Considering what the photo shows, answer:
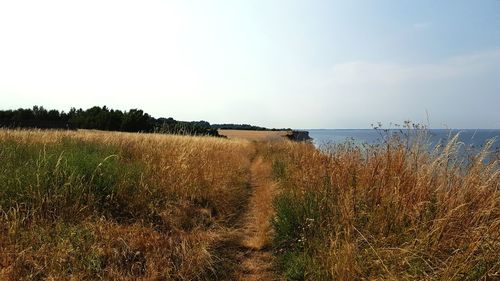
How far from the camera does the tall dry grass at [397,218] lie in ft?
10.9

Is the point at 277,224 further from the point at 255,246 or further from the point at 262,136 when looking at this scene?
the point at 262,136

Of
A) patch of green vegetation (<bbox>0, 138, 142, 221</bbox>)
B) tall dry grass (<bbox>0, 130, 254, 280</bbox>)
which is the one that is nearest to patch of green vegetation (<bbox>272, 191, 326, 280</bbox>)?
tall dry grass (<bbox>0, 130, 254, 280</bbox>)

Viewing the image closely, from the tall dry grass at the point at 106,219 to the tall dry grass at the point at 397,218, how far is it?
1177mm

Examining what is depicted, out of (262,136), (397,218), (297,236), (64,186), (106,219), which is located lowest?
(262,136)

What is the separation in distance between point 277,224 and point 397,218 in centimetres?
182

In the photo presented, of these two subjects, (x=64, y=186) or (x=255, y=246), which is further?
(x=255, y=246)

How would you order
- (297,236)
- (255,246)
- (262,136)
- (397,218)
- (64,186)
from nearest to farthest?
(397,218) → (297,236) → (64,186) → (255,246) → (262,136)

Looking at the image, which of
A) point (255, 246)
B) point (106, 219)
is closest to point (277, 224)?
point (255, 246)

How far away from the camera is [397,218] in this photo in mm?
4109

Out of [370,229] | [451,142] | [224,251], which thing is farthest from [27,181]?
[451,142]

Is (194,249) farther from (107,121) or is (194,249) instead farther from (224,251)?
(107,121)

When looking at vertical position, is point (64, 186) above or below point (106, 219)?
above

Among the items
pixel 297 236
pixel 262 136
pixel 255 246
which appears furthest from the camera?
pixel 262 136

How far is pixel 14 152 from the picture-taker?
21.7 ft
